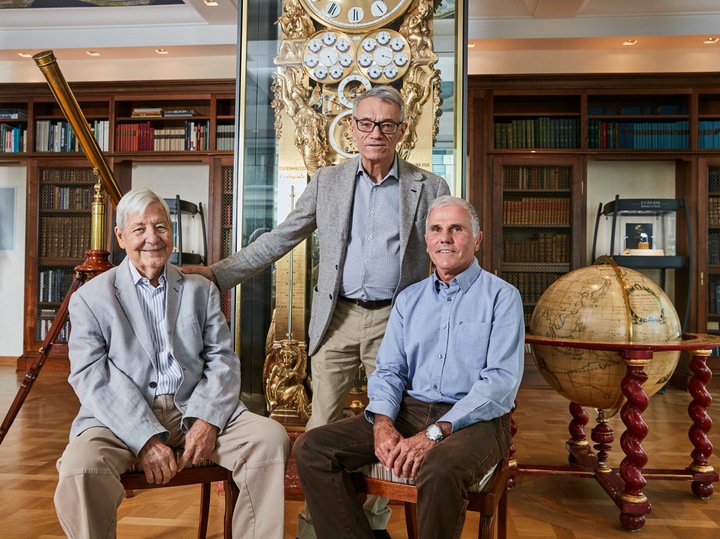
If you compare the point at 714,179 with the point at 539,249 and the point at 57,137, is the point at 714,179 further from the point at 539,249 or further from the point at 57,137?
the point at 57,137

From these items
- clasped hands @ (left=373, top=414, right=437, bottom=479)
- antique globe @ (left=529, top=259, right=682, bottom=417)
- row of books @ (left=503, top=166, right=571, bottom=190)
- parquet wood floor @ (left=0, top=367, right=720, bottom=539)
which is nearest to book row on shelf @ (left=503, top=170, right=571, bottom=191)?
row of books @ (left=503, top=166, right=571, bottom=190)

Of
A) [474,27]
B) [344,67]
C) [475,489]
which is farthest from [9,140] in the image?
[475,489]

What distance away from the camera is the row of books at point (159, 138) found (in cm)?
701

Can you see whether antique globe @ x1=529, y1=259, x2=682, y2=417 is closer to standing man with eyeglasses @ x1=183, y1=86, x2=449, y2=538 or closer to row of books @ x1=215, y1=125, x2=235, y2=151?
standing man with eyeglasses @ x1=183, y1=86, x2=449, y2=538

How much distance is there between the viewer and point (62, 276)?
7.14 m

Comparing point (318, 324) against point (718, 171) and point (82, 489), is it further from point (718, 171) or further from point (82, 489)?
point (718, 171)

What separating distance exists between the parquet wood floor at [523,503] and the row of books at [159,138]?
349 cm

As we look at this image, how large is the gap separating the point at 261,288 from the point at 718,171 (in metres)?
5.28

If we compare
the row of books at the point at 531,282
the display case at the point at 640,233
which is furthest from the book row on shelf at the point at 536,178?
the row of books at the point at 531,282

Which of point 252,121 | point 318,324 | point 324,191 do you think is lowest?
point 318,324

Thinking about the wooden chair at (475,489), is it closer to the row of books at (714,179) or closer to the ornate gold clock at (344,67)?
the ornate gold clock at (344,67)

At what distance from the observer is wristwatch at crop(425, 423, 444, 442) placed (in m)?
1.84

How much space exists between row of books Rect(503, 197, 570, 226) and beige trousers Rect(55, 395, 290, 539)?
5.16m

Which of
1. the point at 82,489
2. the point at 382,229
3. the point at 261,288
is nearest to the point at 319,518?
the point at 82,489
